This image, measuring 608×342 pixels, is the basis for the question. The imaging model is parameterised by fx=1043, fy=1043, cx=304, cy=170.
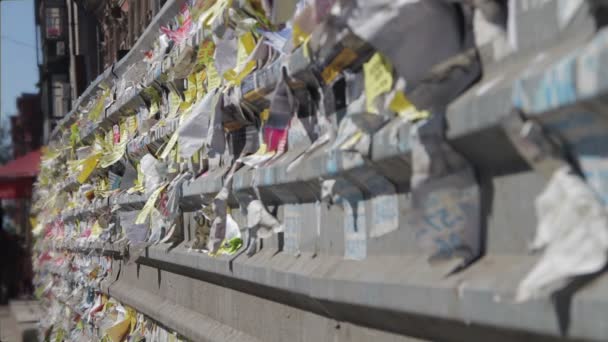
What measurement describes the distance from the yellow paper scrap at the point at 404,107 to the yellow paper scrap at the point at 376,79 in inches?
6.5

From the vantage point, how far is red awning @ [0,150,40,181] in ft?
82.8

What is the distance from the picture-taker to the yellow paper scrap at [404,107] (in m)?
2.70

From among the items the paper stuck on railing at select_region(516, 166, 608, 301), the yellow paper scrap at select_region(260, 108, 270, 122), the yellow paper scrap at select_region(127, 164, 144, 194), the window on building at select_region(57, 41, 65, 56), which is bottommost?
the paper stuck on railing at select_region(516, 166, 608, 301)

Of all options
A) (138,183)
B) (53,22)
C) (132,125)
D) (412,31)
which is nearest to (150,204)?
(138,183)

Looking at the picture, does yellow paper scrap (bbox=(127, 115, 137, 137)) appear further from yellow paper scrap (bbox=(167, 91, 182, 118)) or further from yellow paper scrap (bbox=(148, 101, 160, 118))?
yellow paper scrap (bbox=(167, 91, 182, 118))

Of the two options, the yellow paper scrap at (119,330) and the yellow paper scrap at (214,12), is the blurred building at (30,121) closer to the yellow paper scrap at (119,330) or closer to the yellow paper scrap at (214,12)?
the yellow paper scrap at (119,330)

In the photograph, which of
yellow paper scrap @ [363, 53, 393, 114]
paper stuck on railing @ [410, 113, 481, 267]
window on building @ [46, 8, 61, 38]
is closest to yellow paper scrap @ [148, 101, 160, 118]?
yellow paper scrap @ [363, 53, 393, 114]

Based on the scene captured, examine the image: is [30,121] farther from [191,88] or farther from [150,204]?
[191,88]

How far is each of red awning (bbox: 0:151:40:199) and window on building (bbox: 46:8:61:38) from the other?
4.37m

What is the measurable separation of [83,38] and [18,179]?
551 cm

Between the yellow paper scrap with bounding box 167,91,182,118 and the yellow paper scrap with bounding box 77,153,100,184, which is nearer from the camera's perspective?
the yellow paper scrap with bounding box 167,91,182,118

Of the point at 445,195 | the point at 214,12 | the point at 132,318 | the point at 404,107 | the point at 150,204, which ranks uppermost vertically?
the point at 214,12

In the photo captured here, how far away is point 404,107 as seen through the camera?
2.76 metres

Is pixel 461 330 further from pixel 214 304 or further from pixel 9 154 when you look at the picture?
pixel 9 154
